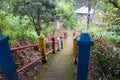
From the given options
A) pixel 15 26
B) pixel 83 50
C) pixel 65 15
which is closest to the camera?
pixel 83 50

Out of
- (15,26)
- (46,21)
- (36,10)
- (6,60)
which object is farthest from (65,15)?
(6,60)

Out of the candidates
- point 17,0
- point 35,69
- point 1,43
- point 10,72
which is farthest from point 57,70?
point 17,0

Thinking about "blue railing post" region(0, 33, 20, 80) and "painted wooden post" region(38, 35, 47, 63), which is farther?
"painted wooden post" region(38, 35, 47, 63)

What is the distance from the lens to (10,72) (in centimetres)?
352

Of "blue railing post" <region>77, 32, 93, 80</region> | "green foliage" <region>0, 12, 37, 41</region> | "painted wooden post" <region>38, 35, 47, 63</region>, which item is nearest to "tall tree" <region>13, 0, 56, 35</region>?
"green foliage" <region>0, 12, 37, 41</region>

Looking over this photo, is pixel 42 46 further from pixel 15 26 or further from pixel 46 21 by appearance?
pixel 46 21

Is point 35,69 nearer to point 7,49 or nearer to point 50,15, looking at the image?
point 7,49

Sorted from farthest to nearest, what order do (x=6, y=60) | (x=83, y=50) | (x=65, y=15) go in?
1. (x=65, y=15)
2. (x=6, y=60)
3. (x=83, y=50)

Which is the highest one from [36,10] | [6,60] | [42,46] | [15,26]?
[36,10]

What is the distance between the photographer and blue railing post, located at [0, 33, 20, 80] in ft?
10.7

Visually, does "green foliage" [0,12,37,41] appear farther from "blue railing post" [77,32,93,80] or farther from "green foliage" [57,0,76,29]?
"green foliage" [57,0,76,29]

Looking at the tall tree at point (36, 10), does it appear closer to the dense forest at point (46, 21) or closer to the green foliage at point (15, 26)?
the dense forest at point (46, 21)

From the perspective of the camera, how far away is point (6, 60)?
3363 mm

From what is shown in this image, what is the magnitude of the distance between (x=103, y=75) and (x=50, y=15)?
6.66 meters
